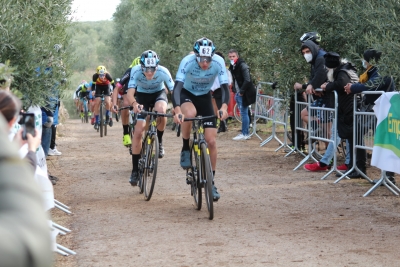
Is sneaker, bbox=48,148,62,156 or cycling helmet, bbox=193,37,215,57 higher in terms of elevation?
cycling helmet, bbox=193,37,215,57

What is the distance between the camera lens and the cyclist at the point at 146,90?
10.1 metres

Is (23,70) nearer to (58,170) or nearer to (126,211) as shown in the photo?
(126,211)

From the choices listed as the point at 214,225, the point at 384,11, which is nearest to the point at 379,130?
the point at 384,11

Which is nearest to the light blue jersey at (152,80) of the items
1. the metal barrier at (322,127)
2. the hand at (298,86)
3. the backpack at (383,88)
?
the metal barrier at (322,127)

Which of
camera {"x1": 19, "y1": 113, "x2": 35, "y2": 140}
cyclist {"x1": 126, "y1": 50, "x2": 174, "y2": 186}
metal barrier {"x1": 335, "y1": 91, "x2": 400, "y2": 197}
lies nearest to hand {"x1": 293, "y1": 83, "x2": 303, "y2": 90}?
metal barrier {"x1": 335, "y1": 91, "x2": 400, "y2": 197}

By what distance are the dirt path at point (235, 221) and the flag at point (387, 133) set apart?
52 cm

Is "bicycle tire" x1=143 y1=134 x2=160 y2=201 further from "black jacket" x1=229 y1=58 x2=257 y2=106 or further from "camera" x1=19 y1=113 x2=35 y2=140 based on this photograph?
"black jacket" x1=229 y1=58 x2=257 y2=106

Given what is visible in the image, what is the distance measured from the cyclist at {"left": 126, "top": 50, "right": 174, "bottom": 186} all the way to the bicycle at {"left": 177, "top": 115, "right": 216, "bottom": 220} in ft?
4.48

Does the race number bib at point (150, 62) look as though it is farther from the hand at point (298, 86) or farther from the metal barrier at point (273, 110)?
the metal barrier at point (273, 110)

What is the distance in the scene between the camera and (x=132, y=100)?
9969mm

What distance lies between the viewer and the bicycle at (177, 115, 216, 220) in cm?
795

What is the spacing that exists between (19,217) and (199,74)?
802 centimetres

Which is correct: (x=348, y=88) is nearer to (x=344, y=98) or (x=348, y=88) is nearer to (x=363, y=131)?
(x=344, y=98)

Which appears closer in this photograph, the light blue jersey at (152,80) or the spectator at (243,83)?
the light blue jersey at (152,80)
